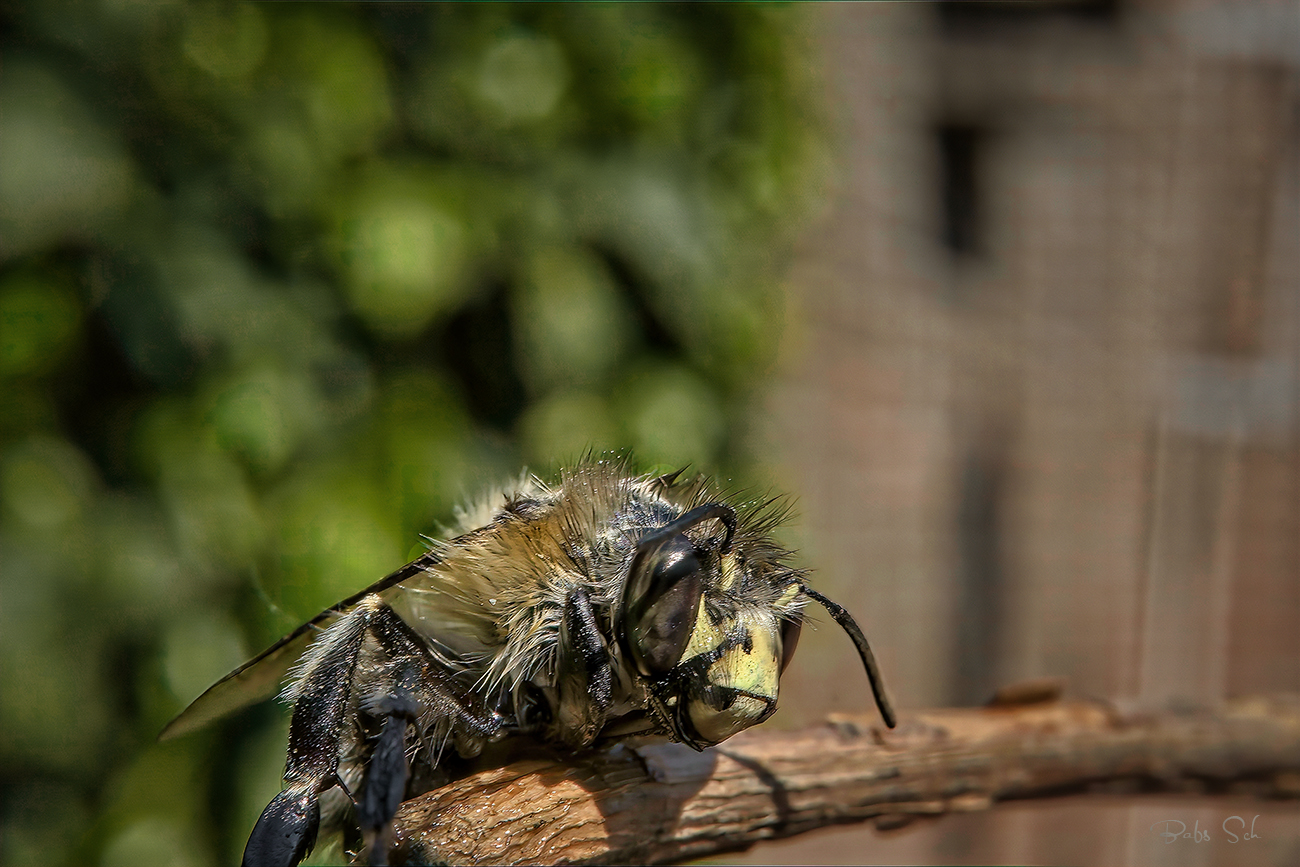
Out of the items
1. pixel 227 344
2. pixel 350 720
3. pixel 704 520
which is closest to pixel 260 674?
pixel 350 720

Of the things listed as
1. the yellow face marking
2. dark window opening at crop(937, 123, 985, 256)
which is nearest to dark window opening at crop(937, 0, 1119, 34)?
dark window opening at crop(937, 123, 985, 256)

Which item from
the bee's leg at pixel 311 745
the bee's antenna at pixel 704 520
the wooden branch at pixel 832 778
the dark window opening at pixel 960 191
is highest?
the dark window opening at pixel 960 191

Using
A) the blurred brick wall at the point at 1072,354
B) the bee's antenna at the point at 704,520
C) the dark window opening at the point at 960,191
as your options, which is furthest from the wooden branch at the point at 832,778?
the dark window opening at the point at 960,191

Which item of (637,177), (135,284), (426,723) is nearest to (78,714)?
(135,284)

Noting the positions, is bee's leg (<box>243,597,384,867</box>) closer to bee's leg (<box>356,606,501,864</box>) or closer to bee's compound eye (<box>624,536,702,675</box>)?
bee's leg (<box>356,606,501,864</box>)

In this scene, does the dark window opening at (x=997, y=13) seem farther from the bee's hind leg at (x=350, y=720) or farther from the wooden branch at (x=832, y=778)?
the bee's hind leg at (x=350, y=720)

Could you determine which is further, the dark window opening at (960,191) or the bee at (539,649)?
the dark window opening at (960,191)

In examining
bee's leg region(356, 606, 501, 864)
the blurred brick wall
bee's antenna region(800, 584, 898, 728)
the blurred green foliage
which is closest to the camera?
bee's leg region(356, 606, 501, 864)
